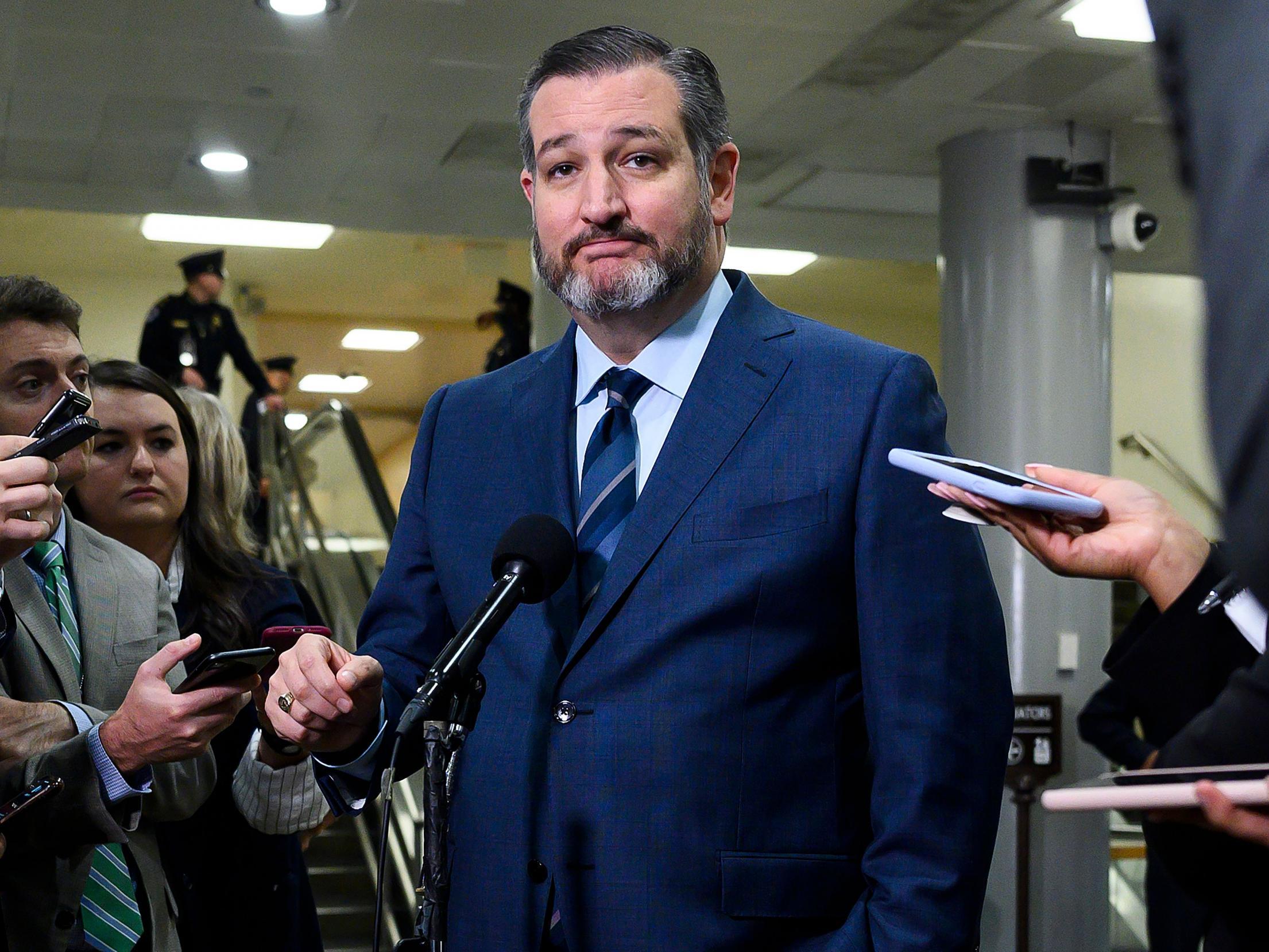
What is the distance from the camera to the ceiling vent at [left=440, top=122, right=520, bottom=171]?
7824 mm

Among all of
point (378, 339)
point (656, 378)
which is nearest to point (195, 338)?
point (378, 339)

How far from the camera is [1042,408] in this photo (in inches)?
289

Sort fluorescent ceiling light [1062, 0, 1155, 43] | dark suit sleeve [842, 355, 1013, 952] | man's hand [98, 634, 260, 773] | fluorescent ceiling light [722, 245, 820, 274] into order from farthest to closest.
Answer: fluorescent ceiling light [722, 245, 820, 274] < fluorescent ceiling light [1062, 0, 1155, 43] < man's hand [98, 634, 260, 773] < dark suit sleeve [842, 355, 1013, 952]

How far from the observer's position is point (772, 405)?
204 cm

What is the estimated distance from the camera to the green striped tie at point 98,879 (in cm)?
246

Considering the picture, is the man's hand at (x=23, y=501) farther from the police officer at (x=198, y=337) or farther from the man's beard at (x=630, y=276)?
A: the police officer at (x=198, y=337)

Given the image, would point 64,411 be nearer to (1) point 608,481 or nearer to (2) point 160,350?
(1) point 608,481

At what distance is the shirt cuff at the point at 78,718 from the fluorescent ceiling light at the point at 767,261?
926 cm

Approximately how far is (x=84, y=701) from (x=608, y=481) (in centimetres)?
118

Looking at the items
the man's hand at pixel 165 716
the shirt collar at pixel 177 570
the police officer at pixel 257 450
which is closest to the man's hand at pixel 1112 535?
the man's hand at pixel 165 716

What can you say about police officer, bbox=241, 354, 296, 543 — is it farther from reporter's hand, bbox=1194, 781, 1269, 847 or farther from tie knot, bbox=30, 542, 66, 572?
reporter's hand, bbox=1194, 781, 1269, 847

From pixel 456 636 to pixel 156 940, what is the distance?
1.29 metres

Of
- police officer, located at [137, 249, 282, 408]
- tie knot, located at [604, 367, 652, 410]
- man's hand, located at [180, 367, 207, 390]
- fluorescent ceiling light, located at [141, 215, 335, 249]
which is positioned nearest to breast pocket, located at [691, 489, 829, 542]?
tie knot, located at [604, 367, 652, 410]

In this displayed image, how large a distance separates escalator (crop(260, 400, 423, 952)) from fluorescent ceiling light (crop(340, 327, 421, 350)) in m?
7.34
